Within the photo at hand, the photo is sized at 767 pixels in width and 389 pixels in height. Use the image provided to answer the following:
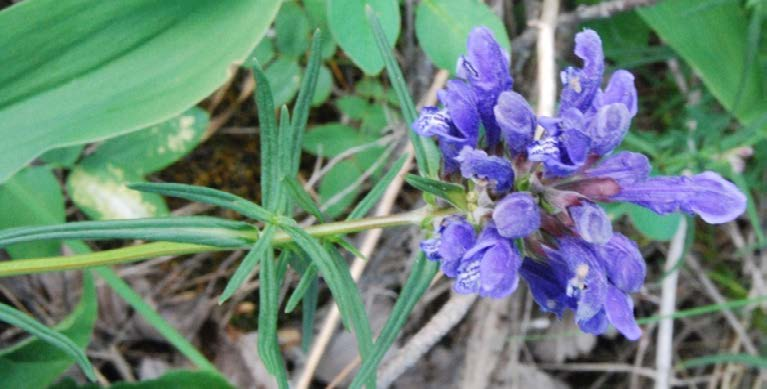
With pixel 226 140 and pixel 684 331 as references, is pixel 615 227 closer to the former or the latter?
pixel 684 331

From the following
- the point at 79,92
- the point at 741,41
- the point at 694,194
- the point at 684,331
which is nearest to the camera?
the point at 694,194

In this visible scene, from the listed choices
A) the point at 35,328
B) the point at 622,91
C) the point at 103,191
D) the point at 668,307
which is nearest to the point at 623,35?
the point at 668,307

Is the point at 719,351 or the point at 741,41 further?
the point at 719,351

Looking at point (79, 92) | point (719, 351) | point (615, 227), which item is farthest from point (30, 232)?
point (719, 351)

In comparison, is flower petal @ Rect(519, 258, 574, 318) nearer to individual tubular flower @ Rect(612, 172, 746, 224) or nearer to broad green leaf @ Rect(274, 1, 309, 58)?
individual tubular flower @ Rect(612, 172, 746, 224)

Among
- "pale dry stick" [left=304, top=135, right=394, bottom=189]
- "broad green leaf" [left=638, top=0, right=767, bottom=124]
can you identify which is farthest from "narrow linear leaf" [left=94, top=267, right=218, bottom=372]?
"broad green leaf" [left=638, top=0, right=767, bottom=124]
